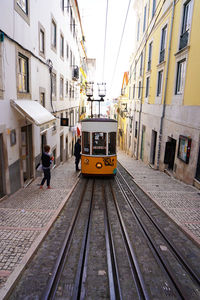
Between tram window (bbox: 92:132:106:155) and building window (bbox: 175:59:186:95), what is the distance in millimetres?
4574

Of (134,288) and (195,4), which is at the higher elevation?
(195,4)

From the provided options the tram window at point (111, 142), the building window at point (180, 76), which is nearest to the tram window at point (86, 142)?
the tram window at point (111, 142)

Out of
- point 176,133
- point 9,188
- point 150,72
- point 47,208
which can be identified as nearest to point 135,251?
point 47,208

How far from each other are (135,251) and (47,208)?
114 inches

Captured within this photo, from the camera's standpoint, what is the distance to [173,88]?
37.3ft

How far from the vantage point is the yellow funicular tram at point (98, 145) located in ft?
31.7

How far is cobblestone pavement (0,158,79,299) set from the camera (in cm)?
370

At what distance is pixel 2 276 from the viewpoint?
3.43m

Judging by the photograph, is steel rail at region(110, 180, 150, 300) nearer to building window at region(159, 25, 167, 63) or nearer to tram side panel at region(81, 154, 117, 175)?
tram side panel at region(81, 154, 117, 175)

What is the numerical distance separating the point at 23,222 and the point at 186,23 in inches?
440

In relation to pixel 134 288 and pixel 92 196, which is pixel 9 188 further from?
pixel 134 288

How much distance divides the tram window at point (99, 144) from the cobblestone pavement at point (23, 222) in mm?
2112

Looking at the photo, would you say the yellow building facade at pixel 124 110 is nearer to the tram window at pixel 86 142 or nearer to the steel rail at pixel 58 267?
the tram window at pixel 86 142

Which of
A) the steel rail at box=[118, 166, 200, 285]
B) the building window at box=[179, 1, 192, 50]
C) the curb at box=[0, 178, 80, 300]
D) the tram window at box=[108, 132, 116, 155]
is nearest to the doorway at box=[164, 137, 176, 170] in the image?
the tram window at box=[108, 132, 116, 155]
